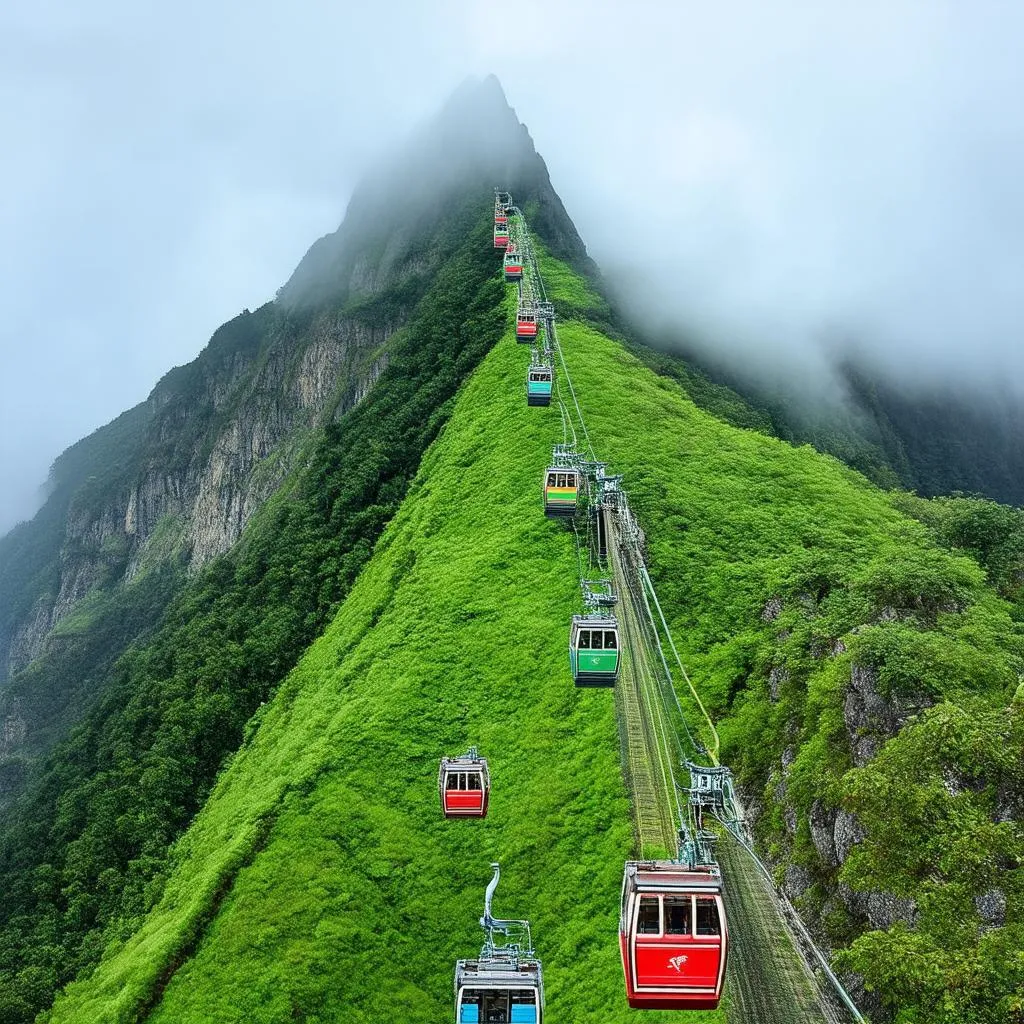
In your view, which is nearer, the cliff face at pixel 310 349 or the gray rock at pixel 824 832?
the gray rock at pixel 824 832

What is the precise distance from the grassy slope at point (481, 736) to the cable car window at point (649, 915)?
321 inches

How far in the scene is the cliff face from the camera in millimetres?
130875

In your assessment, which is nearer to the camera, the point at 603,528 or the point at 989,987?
the point at 989,987

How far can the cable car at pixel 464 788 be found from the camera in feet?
91.2

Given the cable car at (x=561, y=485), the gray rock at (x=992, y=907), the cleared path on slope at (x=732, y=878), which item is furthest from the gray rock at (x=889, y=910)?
the cable car at (x=561, y=485)

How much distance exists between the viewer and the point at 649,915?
1569 centimetres

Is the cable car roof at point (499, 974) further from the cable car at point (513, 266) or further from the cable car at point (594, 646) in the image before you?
the cable car at point (513, 266)

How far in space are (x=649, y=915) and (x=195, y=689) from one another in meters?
50.9

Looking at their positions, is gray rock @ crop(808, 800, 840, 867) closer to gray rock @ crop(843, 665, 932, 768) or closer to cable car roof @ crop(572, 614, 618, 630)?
gray rock @ crop(843, 665, 932, 768)

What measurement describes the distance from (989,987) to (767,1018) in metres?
4.70

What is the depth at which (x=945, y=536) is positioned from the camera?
39.2 metres

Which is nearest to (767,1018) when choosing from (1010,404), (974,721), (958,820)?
(958,820)

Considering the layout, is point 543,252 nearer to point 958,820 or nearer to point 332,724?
point 332,724

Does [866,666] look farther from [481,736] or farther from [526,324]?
[526,324]
